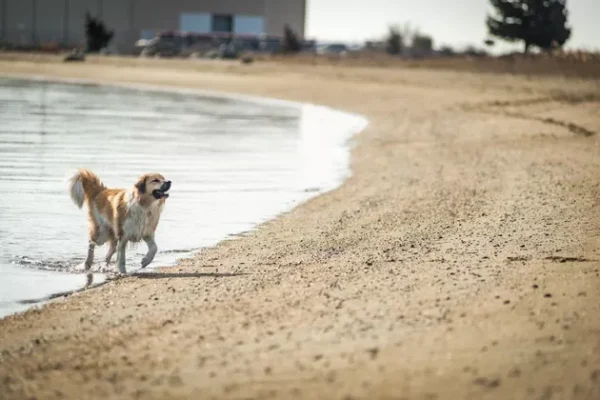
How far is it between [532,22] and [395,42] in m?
19.3

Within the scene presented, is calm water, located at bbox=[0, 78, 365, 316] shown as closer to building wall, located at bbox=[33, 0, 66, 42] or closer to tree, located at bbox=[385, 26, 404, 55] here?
tree, located at bbox=[385, 26, 404, 55]

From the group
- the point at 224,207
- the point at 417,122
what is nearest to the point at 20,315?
the point at 224,207

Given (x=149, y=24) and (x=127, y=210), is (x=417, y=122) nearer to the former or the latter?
(x=127, y=210)

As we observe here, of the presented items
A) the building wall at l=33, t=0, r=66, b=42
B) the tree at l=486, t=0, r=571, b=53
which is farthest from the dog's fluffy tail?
the building wall at l=33, t=0, r=66, b=42

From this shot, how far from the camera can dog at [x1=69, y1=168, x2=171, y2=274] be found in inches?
410

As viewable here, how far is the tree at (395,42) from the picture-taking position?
81.8 metres

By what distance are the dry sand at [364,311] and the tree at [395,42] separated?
65237 millimetres

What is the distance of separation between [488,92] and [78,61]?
103ft

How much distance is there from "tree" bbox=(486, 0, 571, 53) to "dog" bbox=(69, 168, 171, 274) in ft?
176

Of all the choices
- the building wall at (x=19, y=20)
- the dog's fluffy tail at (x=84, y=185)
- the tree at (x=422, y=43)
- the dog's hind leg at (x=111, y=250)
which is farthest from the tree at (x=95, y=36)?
the dog's hind leg at (x=111, y=250)

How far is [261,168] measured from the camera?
788 inches

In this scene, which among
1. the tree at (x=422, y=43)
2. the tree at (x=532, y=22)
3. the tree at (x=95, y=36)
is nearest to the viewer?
the tree at (x=532, y=22)

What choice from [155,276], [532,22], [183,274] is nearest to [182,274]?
[183,274]

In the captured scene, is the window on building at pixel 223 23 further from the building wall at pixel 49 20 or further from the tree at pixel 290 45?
the tree at pixel 290 45
